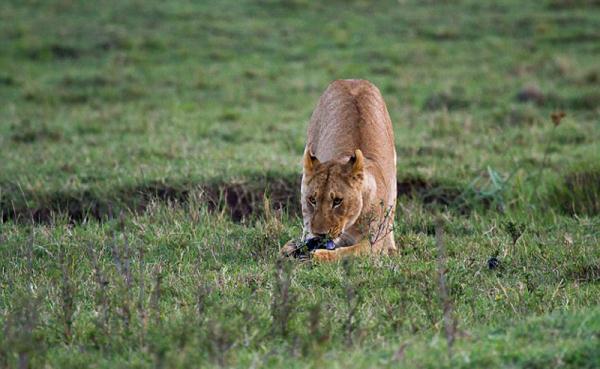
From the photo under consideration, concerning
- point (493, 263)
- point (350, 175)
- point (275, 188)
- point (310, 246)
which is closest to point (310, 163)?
point (350, 175)

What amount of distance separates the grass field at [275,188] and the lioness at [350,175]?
0.92 ft

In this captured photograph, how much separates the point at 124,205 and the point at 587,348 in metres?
4.99

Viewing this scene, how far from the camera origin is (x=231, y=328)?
459 cm

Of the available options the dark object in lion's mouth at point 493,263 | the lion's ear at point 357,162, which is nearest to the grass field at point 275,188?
the dark object in lion's mouth at point 493,263

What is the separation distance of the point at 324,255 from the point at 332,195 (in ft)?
1.32

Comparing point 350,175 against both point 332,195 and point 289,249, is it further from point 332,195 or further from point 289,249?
point 289,249

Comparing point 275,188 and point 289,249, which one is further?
point 275,188

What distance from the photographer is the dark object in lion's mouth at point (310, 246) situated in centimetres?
612

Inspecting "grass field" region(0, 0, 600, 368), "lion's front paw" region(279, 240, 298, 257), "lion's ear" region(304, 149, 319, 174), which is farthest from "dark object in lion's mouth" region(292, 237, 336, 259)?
"lion's ear" region(304, 149, 319, 174)

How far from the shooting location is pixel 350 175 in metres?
6.22

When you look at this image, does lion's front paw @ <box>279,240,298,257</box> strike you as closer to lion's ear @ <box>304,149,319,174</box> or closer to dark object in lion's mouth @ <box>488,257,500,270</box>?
lion's ear @ <box>304,149,319,174</box>

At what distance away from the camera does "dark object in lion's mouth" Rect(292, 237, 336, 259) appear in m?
6.12

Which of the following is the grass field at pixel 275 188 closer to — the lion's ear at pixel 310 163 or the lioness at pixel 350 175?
the lioness at pixel 350 175

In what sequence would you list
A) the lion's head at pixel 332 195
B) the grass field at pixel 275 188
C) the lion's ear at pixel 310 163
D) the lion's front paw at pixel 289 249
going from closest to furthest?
the grass field at pixel 275 188
the lion's head at pixel 332 195
the lion's front paw at pixel 289 249
the lion's ear at pixel 310 163
